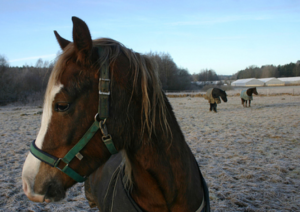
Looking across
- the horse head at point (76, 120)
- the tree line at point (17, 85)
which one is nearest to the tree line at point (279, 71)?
the tree line at point (17, 85)

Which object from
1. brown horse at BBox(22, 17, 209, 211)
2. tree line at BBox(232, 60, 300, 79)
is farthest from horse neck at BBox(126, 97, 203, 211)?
tree line at BBox(232, 60, 300, 79)

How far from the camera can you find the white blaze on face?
1.05m

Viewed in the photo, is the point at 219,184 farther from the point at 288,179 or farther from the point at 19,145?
the point at 19,145

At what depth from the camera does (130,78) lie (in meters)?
1.21

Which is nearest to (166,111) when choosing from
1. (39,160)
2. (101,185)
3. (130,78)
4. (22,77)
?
(130,78)

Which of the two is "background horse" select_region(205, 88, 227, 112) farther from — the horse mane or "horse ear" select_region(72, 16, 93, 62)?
"horse ear" select_region(72, 16, 93, 62)

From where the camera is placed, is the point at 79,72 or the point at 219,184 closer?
the point at 79,72

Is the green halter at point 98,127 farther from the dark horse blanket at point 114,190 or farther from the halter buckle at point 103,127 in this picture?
the dark horse blanket at point 114,190

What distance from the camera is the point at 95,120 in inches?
43.4

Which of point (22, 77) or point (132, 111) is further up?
point (22, 77)

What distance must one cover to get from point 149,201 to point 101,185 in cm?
84

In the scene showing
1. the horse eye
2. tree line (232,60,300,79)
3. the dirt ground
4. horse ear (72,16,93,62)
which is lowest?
the dirt ground

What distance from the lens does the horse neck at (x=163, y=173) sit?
128 cm

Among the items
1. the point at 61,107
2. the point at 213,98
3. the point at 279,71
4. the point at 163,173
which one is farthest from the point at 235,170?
the point at 279,71
